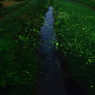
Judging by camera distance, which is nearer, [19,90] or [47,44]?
[19,90]

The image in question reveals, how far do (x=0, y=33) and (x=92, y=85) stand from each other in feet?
17.2

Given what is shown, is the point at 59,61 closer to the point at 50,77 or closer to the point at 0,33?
the point at 50,77

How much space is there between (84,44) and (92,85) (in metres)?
2.34

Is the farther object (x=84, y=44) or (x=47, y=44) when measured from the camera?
(x=47, y=44)

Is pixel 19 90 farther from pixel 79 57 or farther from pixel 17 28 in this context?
pixel 17 28

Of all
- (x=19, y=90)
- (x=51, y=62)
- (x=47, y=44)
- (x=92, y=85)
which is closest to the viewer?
(x=19, y=90)

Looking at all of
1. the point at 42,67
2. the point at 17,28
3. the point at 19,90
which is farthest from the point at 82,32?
the point at 19,90

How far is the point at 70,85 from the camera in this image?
456 cm

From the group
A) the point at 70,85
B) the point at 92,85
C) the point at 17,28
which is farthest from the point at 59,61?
the point at 17,28

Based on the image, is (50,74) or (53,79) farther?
(50,74)

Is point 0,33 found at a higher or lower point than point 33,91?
higher

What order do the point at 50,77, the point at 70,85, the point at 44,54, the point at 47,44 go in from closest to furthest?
the point at 70,85 → the point at 50,77 → the point at 44,54 → the point at 47,44

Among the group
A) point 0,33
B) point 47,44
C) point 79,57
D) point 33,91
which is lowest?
point 33,91

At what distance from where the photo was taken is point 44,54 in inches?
254
